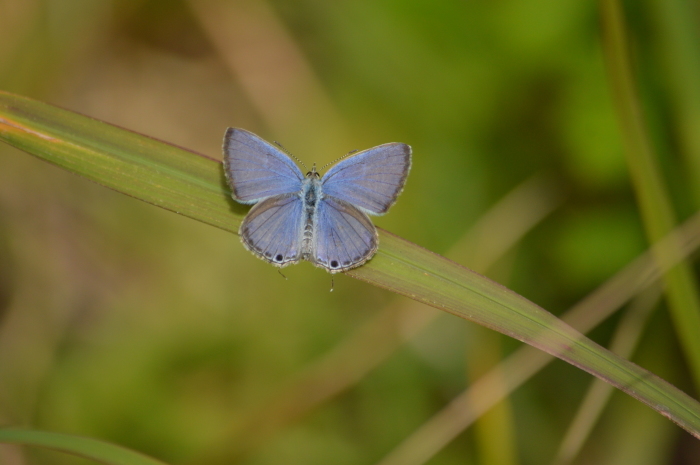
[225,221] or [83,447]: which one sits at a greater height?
[225,221]

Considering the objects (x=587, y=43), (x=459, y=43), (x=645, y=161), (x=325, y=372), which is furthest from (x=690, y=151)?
(x=325, y=372)

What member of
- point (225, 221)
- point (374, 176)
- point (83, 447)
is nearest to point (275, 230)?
point (225, 221)

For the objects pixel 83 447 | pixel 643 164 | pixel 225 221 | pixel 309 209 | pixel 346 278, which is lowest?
pixel 83 447

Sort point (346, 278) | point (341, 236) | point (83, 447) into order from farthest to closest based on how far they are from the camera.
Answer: point (346, 278), point (341, 236), point (83, 447)

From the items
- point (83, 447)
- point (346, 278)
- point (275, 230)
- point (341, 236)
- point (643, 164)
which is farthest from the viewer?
point (346, 278)

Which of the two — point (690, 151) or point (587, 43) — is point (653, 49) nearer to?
point (587, 43)

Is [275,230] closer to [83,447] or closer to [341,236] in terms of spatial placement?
[341,236]

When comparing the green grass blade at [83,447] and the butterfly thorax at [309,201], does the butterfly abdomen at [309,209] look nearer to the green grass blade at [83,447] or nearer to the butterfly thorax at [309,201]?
the butterfly thorax at [309,201]

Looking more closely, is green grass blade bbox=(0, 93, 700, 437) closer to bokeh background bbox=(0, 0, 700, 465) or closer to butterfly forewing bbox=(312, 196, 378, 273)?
butterfly forewing bbox=(312, 196, 378, 273)

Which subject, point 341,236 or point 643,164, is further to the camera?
point 341,236

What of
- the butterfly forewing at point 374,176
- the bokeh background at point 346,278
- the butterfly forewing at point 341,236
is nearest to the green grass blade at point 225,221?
the butterfly forewing at point 341,236
